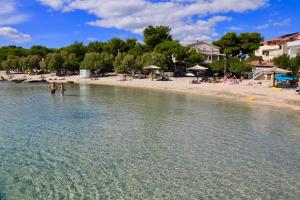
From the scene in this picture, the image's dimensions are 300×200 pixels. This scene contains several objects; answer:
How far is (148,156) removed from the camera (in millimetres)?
14266

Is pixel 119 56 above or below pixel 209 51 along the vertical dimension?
below

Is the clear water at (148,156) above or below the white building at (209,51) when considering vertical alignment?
below

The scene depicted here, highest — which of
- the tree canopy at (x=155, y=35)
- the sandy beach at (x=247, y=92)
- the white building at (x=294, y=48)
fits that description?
the tree canopy at (x=155, y=35)

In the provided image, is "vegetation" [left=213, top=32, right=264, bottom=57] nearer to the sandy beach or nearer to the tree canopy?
the tree canopy

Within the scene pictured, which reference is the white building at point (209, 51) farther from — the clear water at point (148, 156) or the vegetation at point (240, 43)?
the clear water at point (148, 156)

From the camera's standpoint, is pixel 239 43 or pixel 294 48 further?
pixel 239 43

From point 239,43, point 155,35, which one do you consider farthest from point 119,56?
point 239,43

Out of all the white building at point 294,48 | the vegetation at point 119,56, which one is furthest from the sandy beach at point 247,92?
the vegetation at point 119,56

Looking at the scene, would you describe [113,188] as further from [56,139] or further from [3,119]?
[3,119]

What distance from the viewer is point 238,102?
1387 inches

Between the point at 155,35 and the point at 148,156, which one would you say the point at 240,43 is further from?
the point at 148,156

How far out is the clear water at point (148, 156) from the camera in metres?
10.5

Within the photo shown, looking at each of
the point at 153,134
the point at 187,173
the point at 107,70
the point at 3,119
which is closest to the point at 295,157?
the point at 187,173

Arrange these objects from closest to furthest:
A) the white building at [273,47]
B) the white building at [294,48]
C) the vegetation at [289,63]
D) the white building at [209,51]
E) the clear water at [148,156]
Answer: the clear water at [148,156], the vegetation at [289,63], the white building at [294,48], the white building at [273,47], the white building at [209,51]
